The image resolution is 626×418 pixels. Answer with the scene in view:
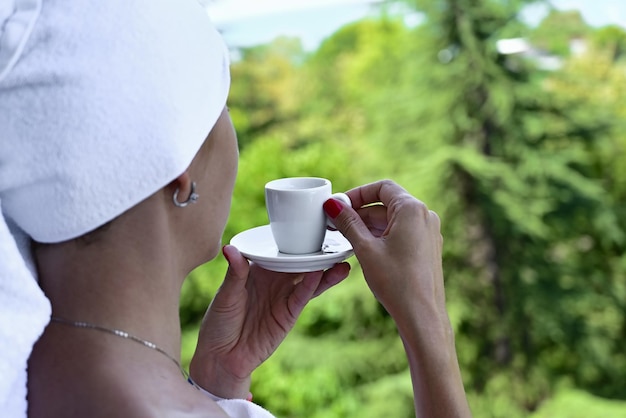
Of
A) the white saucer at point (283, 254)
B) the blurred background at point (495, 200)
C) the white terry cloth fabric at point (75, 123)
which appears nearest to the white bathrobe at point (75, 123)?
the white terry cloth fabric at point (75, 123)

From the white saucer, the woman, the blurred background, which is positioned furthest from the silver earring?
the blurred background

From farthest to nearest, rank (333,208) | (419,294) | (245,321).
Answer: (245,321) → (333,208) → (419,294)

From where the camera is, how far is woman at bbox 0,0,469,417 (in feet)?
2.24

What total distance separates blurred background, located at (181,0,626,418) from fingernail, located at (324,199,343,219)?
10.1ft

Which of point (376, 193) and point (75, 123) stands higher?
point (75, 123)

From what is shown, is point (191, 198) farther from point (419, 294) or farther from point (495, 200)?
point (495, 200)

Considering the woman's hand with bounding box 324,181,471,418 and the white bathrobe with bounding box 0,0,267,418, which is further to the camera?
the woman's hand with bounding box 324,181,471,418

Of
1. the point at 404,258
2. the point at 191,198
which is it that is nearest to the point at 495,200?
the point at 404,258

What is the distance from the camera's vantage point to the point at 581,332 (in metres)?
4.09

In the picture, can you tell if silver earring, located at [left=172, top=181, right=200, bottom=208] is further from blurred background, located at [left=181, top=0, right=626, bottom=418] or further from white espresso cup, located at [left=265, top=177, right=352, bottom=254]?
blurred background, located at [left=181, top=0, right=626, bottom=418]

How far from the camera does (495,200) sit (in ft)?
13.3

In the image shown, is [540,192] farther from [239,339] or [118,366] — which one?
[118,366]

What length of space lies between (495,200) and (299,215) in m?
3.21

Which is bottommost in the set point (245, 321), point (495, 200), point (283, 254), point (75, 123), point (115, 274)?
point (495, 200)
